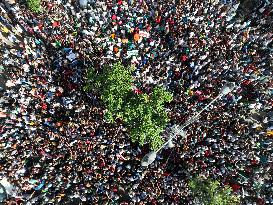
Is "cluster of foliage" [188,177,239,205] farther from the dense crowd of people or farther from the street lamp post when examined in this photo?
the street lamp post

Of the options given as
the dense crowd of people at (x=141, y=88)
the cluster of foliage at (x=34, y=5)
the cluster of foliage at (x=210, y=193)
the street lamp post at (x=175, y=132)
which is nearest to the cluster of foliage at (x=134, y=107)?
the street lamp post at (x=175, y=132)

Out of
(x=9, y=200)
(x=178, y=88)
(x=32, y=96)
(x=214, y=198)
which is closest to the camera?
(x=214, y=198)

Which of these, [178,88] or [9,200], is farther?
[178,88]

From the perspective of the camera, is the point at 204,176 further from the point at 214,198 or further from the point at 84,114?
the point at 84,114

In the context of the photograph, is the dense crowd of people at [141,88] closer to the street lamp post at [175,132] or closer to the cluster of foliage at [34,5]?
the cluster of foliage at [34,5]

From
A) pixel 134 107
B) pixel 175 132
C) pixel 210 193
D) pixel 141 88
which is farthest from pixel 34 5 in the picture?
pixel 210 193

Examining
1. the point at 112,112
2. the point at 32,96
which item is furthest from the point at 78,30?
the point at 112,112

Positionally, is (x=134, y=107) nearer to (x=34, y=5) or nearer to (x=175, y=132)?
(x=175, y=132)
